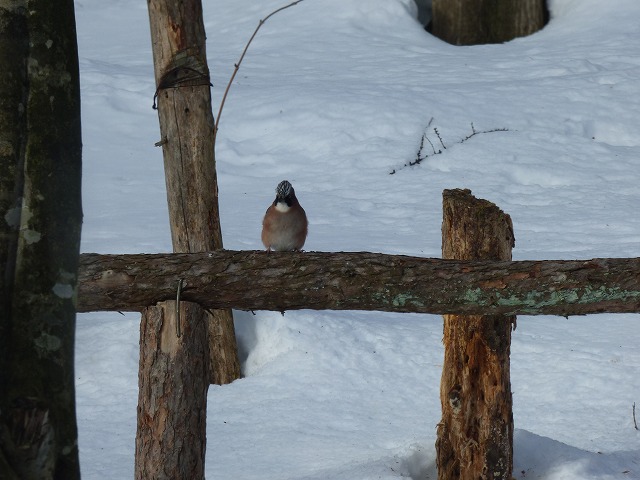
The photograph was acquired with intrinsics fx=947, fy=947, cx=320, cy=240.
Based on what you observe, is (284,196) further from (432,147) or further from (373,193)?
(432,147)

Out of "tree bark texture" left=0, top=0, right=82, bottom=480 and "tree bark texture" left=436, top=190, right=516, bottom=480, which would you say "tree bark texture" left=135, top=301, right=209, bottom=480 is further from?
"tree bark texture" left=0, top=0, right=82, bottom=480

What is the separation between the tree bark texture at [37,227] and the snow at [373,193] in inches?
102

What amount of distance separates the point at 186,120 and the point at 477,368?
231 cm

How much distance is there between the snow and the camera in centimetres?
548

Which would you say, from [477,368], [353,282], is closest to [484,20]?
[477,368]

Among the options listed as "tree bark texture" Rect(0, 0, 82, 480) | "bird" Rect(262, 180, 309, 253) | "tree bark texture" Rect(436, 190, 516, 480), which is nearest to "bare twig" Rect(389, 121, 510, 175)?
"bird" Rect(262, 180, 309, 253)

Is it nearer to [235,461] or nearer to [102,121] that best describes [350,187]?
[102,121]

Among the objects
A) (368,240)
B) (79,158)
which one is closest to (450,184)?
(368,240)

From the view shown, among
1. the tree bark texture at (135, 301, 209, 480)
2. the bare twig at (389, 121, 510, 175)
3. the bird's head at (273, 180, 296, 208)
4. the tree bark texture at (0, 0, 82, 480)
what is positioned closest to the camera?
the tree bark texture at (0, 0, 82, 480)

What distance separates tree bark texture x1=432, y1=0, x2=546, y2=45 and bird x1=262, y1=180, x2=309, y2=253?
9.51 meters

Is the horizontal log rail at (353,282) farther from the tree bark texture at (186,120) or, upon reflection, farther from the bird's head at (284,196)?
the tree bark texture at (186,120)

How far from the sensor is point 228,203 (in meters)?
9.12

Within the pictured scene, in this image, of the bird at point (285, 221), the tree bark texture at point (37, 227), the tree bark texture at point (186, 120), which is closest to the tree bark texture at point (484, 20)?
the tree bark texture at point (186, 120)

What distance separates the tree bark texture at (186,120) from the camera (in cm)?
549
